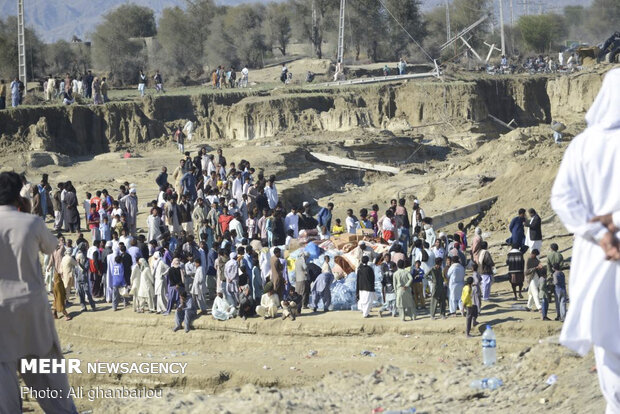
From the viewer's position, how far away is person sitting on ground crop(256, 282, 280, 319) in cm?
1443

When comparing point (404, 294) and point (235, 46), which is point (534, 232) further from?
point (235, 46)

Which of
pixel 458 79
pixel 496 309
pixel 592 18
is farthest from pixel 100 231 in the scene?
pixel 592 18

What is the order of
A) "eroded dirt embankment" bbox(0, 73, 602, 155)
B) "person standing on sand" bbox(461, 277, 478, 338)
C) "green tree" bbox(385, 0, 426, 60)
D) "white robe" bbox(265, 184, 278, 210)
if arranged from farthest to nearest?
"green tree" bbox(385, 0, 426, 60) → "eroded dirt embankment" bbox(0, 73, 602, 155) → "white robe" bbox(265, 184, 278, 210) → "person standing on sand" bbox(461, 277, 478, 338)

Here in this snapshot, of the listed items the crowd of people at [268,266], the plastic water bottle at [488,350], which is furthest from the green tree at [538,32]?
the plastic water bottle at [488,350]

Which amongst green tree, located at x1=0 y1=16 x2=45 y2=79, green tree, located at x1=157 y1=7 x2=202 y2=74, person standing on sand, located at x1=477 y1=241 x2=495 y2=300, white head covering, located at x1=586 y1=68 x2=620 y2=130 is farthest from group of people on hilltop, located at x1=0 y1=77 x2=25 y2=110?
white head covering, located at x1=586 y1=68 x2=620 y2=130

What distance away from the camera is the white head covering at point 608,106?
4164 millimetres

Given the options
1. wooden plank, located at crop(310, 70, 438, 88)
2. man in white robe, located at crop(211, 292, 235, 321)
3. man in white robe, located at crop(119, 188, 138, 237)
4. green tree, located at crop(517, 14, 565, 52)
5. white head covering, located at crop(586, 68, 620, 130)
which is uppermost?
green tree, located at crop(517, 14, 565, 52)

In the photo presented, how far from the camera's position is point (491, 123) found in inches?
1532

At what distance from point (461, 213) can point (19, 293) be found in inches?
585

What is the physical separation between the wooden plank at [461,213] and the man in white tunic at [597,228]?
46.8 ft

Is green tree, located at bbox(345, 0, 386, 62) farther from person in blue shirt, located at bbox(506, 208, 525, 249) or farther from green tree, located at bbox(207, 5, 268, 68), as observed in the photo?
person in blue shirt, located at bbox(506, 208, 525, 249)

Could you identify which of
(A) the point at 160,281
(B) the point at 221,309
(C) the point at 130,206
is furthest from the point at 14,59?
(B) the point at 221,309

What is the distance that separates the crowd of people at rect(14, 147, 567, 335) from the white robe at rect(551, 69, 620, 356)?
28.5 ft

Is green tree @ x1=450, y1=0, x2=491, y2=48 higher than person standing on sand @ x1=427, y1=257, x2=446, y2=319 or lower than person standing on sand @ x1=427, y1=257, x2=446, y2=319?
higher
